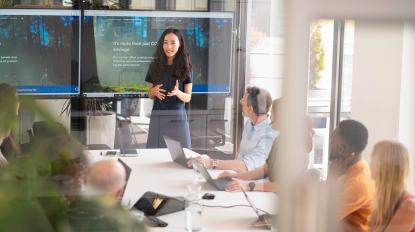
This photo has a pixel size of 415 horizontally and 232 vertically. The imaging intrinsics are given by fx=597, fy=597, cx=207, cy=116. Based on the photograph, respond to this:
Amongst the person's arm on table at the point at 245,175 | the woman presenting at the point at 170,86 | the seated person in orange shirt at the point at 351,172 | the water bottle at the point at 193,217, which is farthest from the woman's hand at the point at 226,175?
the seated person in orange shirt at the point at 351,172

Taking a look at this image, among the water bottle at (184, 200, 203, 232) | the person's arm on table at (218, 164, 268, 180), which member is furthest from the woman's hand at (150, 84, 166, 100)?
the water bottle at (184, 200, 203, 232)

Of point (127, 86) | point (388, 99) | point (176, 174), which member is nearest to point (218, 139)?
point (127, 86)

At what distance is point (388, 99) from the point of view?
1123mm

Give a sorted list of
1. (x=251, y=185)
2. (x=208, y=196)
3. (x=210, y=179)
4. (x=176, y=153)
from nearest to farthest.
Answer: (x=208, y=196)
(x=251, y=185)
(x=210, y=179)
(x=176, y=153)

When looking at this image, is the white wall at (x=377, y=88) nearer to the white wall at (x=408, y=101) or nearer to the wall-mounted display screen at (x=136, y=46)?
the white wall at (x=408, y=101)

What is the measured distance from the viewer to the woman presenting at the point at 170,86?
16.7 ft

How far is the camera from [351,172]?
1.08 metres

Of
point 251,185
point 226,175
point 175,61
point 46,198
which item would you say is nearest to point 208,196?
point 251,185

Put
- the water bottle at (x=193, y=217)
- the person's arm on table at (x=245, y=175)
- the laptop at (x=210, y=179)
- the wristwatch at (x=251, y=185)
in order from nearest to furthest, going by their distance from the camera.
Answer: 1. the water bottle at (x=193, y=217)
2. the wristwatch at (x=251, y=185)
3. the laptop at (x=210, y=179)
4. the person's arm on table at (x=245, y=175)

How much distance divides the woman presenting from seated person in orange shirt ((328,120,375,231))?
153 inches

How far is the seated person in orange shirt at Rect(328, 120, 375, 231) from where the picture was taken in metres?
1.07

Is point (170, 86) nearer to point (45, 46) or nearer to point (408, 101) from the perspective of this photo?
point (45, 46)

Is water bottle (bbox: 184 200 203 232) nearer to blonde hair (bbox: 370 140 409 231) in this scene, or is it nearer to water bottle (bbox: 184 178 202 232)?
water bottle (bbox: 184 178 202 232)

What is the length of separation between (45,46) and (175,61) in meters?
1.10
